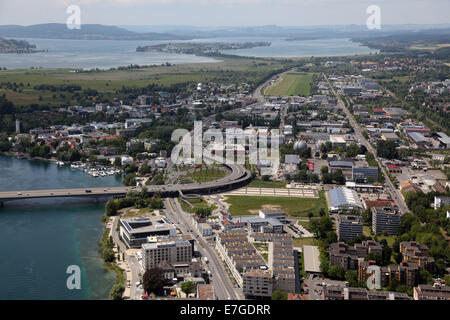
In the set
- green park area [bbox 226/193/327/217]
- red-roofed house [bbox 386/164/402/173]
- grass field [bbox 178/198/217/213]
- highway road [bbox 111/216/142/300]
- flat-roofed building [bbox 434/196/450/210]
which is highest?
red-roofed house [bbox 386/164/402/173]

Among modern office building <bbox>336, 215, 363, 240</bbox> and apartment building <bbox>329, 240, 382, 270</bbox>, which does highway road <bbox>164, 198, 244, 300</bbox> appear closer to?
apartment building <bbox>329, 240, 382, 270</bbox>

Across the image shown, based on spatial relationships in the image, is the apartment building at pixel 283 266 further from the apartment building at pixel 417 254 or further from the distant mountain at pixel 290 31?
the distant mountain at pixel 290 31

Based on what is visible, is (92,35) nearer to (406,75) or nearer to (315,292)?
(406,75)

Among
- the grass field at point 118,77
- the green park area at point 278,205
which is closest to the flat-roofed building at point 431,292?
the green park area at point 278,205

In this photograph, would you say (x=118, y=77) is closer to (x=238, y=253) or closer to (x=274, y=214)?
(x=274, y=214)

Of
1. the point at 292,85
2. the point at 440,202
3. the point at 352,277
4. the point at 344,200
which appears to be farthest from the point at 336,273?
the point at 292,85

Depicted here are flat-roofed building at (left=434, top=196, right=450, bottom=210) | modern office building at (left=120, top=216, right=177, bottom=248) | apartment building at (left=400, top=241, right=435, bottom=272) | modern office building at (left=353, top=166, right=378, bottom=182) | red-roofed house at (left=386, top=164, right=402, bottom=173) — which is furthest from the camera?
red-roofed house at (left=386, top=164, right=402, bottom=173)

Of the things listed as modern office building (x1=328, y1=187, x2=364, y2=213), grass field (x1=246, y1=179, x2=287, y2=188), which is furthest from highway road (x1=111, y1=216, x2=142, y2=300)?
modern office building (x1=328, y1=187, x2=364, y2=213)
